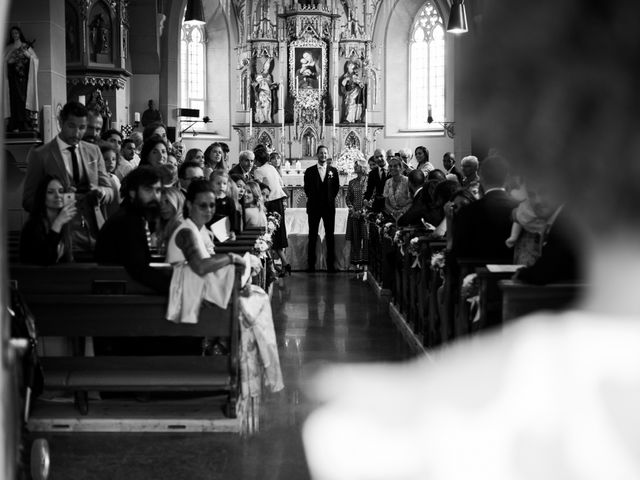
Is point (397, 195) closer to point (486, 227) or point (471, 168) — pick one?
point (471, 168)

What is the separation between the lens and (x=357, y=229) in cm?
1274

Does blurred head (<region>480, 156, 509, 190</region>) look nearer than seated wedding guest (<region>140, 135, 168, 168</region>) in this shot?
Yes

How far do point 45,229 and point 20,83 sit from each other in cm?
508

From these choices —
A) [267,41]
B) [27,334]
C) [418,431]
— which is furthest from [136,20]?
[418,431]

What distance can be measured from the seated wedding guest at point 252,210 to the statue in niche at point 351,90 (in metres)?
12.6

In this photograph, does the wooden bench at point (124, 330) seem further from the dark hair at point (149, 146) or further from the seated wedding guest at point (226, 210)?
the seated wedding guest at point (226, 210)

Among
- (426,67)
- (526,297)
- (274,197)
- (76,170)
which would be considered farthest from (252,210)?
(426,67)

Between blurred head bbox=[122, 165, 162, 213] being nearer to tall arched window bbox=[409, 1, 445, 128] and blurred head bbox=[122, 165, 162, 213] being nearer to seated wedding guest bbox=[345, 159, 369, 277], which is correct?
seated wedding guest bbox=[345, 159, 369, 277]

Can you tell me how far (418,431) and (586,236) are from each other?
0.27 metres

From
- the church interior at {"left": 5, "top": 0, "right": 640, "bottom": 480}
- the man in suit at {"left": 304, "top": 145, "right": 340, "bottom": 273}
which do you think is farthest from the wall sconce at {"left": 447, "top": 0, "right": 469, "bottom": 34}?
the man in suit at {"left": 304, "top": 145, "right": 340, "bottom": 273}

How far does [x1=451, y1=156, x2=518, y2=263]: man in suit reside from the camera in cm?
541

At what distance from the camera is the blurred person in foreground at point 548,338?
2.46 feet

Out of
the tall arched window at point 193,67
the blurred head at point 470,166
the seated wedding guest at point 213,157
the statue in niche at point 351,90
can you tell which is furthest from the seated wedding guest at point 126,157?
the tall arched window at point 193,67

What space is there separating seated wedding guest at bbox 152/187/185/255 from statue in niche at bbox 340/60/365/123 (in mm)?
15848
